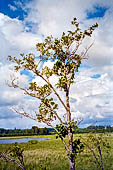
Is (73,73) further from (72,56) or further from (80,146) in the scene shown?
(80,146)

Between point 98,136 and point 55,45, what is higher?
point 55,45

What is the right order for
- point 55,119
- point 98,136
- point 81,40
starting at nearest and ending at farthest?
point 55,119 < point 81,40 < point 98,136

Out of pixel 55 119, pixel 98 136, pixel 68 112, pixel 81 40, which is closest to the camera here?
pixel 68 112

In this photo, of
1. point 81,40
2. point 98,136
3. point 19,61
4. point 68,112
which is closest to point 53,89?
point 68,112

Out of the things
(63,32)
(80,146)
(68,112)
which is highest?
(63,32)

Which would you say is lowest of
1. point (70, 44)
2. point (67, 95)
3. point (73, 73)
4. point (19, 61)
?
point (67, 95)

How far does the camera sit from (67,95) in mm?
5156

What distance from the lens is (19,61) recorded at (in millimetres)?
5781

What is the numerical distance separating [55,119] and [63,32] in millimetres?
2858

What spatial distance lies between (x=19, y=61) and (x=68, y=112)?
7.75 ft

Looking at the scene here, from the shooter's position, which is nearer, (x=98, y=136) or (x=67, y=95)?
(x=67, y=95)

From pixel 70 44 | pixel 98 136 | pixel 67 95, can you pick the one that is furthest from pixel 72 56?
pixel 98 136

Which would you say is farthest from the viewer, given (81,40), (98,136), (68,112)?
(98,136)

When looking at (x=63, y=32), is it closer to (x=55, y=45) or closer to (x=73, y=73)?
(x=55, y=45)
